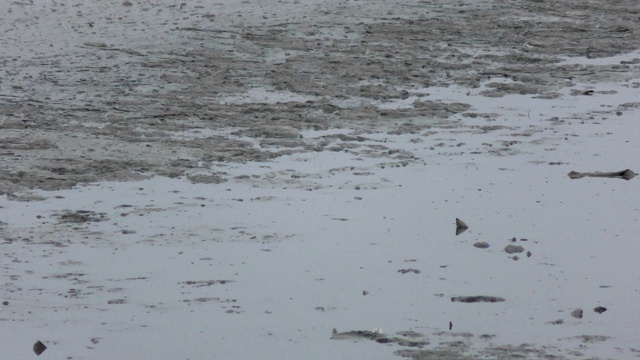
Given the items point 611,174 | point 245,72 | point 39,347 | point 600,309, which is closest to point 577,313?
point 600,309

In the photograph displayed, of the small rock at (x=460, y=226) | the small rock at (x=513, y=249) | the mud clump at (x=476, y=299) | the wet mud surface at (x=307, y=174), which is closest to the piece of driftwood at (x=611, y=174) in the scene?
the wet mud surface at (x=307, y=174)

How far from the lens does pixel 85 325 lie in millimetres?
4895

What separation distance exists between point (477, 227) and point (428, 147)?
1.53 m

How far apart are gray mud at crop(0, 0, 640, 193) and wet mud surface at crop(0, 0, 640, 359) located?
27 mm

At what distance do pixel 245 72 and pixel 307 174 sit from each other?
98.5 inches

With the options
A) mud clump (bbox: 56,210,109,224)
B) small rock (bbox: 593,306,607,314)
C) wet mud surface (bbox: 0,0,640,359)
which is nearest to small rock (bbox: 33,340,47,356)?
wet mud surface (bbox: 0,0,640,359)

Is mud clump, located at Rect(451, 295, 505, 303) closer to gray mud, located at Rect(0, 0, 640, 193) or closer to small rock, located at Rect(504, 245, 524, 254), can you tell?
small rock, located at Rect(504, 245, 524, 254)

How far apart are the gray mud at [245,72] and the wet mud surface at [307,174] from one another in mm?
27

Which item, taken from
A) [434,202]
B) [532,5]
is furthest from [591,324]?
[532,5]

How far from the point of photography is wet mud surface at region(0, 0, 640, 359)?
5015mm

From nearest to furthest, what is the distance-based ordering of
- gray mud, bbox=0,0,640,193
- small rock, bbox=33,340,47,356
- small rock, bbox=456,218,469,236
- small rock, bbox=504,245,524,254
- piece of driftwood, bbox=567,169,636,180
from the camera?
small rock, bbox=33,340,47,356, small rock, bbox=504,245,524,254, small rock, bbox=456,218,469,236, piece of driftwood, bbox=567,169,636,180, gray mud, bbox=0,0,640,193

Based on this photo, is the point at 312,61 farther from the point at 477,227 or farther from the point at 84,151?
the point at 477,227

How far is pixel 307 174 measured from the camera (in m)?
7.02

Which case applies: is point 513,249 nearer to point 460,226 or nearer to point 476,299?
point 460,226
